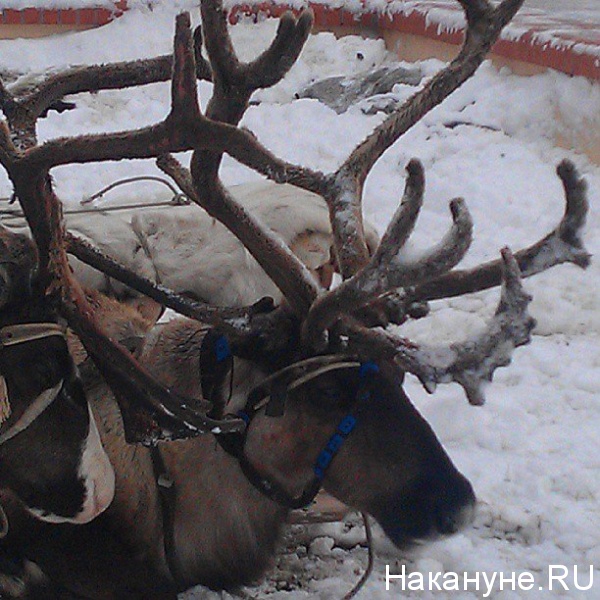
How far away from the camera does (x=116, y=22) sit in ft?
29.1

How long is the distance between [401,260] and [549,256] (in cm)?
43

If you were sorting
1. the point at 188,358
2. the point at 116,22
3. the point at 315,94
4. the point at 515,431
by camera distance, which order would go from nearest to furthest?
the point at 188,358, the point at 515,431, the point at 315,94, the point at 116,22

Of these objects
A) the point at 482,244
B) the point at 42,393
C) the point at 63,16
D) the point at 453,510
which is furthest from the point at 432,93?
the point at 63,16

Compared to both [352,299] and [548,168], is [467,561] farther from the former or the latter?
[548,168]

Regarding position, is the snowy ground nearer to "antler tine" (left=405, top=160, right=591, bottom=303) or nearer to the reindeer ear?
"antler tine" (left=405, top=160, right=591, bottom=303)

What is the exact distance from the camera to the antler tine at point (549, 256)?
2119 mm

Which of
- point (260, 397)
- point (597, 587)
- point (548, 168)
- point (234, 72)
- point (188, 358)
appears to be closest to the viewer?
point (234, 72)

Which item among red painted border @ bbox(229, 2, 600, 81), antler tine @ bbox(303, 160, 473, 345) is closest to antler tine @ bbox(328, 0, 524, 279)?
antler tine @ bbox(303, 160, 473, 345)

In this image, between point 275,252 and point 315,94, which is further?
point 315,94

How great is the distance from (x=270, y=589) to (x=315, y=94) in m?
5.78

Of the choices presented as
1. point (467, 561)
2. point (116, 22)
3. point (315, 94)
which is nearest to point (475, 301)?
point (467, 561)

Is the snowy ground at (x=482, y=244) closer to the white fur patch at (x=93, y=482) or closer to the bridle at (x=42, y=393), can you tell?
the white fur patch at (x=93, y=482)

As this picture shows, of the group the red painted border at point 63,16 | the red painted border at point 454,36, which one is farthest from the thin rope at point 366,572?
the red painted border at point 63,16

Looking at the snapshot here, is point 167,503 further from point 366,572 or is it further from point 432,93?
point 432,93
